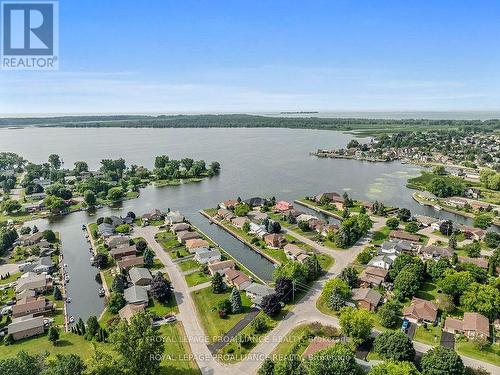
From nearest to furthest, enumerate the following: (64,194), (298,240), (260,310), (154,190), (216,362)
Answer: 1. (216,362)
2. (260,310)
3. (298,240)
4. (64,194)
5. (154,190)

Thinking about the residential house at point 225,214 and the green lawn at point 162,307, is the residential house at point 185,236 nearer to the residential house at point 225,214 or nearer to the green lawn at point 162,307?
the residential house at point 225,214

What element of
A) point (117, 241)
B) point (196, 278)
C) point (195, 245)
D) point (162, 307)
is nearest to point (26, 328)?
point (162, 307)

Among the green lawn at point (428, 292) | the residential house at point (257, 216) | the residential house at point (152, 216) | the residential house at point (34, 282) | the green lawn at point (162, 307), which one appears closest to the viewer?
the green lawn at point (162, 307)

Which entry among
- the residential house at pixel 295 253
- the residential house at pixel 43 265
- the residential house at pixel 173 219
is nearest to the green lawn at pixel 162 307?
the residential house at pixel 43 265

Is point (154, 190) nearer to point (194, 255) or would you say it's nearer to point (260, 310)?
point (194, 255)

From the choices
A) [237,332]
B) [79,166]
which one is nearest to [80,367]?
[237,332]

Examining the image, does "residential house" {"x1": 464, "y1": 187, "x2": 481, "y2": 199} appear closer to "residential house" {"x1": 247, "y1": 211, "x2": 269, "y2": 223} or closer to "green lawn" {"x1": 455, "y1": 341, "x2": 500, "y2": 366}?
"residential house" {"x1": 247, "y1": 211, "x2": 269, "y2": 223}
